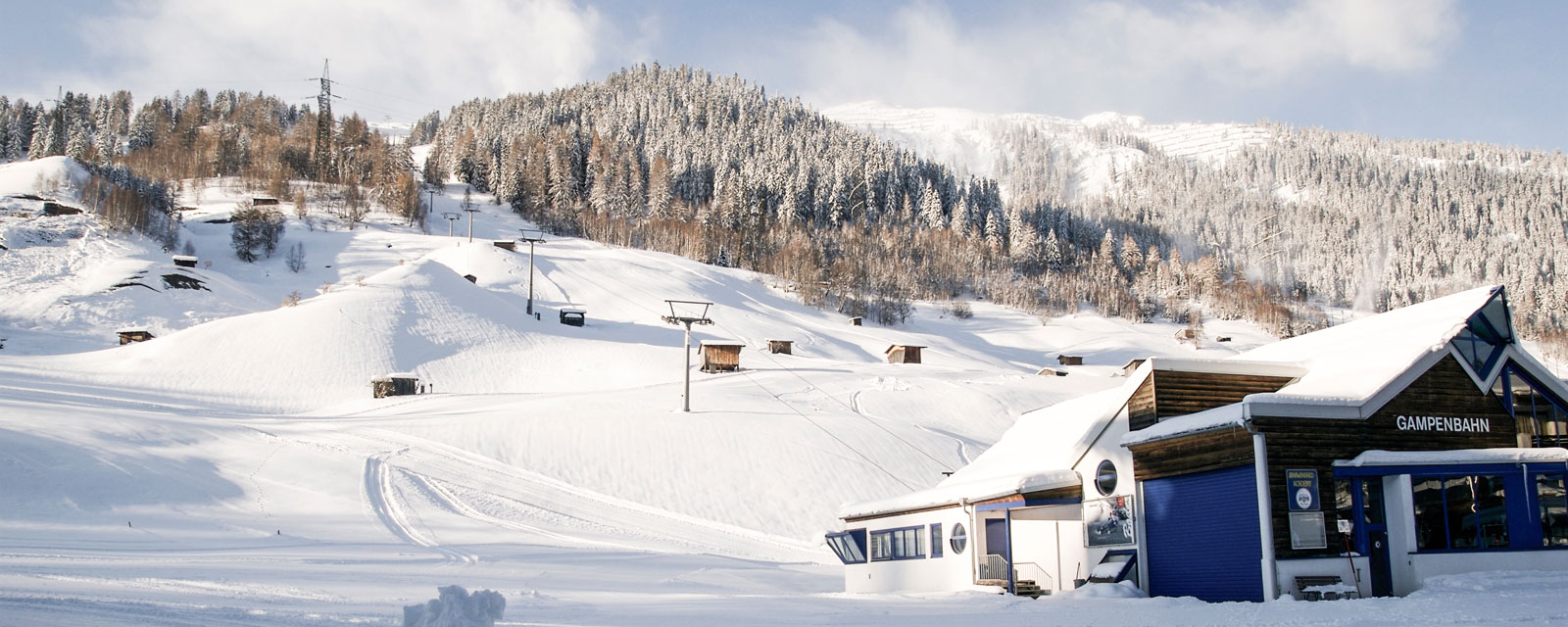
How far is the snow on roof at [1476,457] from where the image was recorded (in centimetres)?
1541

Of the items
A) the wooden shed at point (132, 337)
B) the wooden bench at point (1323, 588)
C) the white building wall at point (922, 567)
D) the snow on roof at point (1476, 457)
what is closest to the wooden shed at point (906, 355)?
the white building wall at point (922, 567)

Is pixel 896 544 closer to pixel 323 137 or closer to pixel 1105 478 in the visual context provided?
pixel 1105 478

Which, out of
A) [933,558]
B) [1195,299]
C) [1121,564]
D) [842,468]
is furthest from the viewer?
[1195,299]

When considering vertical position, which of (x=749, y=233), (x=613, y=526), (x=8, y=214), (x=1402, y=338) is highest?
(x=749, y=233)

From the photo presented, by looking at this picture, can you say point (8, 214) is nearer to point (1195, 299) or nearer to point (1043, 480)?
point (1043, 480)

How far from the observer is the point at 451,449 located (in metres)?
31.2

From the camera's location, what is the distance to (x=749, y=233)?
114500 millimetres

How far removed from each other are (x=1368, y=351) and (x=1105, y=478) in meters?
5.45

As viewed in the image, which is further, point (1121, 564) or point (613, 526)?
point (613, 526)

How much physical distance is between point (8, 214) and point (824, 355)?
176 feet

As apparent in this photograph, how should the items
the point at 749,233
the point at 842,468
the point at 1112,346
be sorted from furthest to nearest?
the point at 749,233
the point at 1112,346
the point at 842,468

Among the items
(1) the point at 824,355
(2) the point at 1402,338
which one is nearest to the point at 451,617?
(2) the point at 1402,338

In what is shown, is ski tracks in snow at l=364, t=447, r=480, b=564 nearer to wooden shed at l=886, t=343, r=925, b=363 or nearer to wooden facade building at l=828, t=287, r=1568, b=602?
wooden facade building at l=828, t=287, r=1568, b=602

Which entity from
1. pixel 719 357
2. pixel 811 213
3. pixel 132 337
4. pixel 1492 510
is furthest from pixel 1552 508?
pixel 811 213
